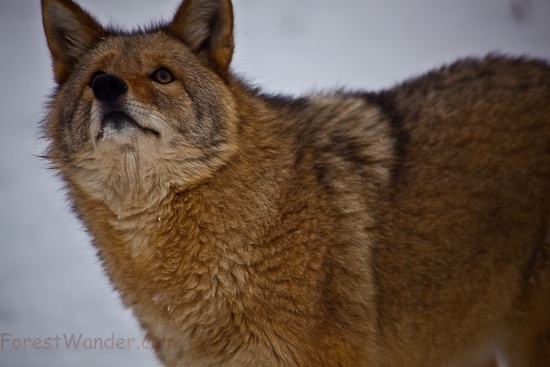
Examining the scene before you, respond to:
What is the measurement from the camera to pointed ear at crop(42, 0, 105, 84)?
14.2 ft

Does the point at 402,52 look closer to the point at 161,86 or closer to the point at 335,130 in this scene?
the point at 335,130

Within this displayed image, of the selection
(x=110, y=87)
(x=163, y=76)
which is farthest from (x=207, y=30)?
(x=110, y=87)


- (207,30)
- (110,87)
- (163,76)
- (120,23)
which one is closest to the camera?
(110,87)

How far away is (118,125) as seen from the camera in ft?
12.2

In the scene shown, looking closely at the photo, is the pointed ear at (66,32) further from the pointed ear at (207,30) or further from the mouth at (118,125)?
the mouth at (118,125)

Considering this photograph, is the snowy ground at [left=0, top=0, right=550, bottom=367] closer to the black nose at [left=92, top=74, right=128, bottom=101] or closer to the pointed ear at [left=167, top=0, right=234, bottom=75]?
the pointed ear at [left=167, top=0, right=234, bottom=75]

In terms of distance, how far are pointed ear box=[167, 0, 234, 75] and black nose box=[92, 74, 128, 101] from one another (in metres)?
0.75

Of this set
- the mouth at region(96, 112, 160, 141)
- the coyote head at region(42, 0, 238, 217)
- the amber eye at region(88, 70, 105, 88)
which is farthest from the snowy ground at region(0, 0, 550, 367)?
the mouth at region(96, 112, 160, 141)

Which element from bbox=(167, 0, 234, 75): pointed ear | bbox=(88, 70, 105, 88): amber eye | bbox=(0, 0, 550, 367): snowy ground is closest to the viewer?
bbox=(88, 70, 105, 88): amber eye

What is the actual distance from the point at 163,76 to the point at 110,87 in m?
0.43

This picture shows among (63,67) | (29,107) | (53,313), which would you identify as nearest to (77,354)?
(53,313)

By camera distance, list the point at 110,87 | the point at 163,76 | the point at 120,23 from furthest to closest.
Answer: the point at 120,23, the point at 163,76, the point at 110,87

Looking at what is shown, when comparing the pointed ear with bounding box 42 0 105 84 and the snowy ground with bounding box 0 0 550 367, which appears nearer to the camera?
the pointed ear with bounding box 42 0 105 84

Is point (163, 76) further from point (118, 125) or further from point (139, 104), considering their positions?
point (118, 125)
